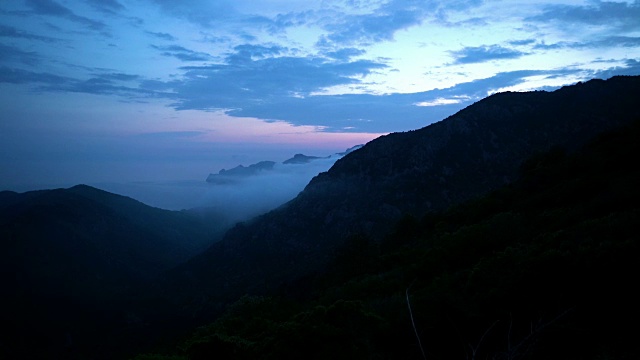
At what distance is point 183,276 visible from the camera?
116 metres

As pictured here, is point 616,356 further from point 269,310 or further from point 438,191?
point 438,191

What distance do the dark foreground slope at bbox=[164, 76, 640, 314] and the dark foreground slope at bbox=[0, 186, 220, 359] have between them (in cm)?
2349

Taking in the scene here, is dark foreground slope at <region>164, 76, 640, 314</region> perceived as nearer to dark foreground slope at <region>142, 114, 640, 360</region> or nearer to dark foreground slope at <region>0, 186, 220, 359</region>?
dark foreground slope at <region>0, 186, 220, 359</region>

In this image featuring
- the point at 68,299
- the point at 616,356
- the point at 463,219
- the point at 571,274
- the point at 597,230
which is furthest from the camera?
the point at 68,299

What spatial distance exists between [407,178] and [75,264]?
4472 inches

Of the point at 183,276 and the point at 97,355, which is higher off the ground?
the point at 183,276

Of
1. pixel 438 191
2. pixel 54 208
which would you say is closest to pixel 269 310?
pixel 438 191

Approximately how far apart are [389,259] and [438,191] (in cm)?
5540

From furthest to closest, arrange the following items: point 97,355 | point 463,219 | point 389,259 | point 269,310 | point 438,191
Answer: point 438,191 < point 97,355 < point 463,219 < point 389,259 < point 269,310

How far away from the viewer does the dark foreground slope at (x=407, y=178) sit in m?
86.7

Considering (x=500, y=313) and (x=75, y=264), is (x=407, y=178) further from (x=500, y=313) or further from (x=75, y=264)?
(x=75, y=264)

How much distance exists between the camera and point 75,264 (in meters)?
128

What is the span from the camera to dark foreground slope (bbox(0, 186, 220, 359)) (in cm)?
9000

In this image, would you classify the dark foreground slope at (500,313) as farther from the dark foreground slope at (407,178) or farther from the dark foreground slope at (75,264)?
the dark foreground slope at (75,264)
